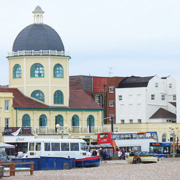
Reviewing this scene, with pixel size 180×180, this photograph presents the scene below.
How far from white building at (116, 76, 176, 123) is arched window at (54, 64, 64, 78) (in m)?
21.9

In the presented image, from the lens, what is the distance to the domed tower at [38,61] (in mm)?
86125

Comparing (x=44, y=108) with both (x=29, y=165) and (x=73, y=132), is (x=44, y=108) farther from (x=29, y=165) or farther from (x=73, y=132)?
(x=29, y=165)

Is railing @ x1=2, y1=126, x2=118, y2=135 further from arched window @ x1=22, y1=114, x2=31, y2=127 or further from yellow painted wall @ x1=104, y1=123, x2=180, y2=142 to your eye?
yellow painted wall @ x1=104, y1=123, x2=180, y2=142

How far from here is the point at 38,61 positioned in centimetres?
8625

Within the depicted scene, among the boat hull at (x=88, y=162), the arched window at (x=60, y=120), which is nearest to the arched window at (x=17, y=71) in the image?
the arched window at (x=60, y=120)

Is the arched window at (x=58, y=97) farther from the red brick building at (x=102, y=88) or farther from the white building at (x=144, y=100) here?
the white building at (x=144, y=100)

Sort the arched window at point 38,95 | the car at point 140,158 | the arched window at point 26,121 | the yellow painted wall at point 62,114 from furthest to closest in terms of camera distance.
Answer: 1. the arched window at point 38,95
2. the yellow painted wall at point 62,114
3. the arched window at point 26,121
4. the car at point 140,158

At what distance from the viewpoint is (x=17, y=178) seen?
4350 cm

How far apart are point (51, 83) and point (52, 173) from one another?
40.0 m

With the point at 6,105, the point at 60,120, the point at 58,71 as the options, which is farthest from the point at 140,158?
the point at 58,71

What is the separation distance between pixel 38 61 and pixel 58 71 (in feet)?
9.87

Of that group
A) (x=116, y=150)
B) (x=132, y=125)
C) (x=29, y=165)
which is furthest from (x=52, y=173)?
(x=132, y=125)

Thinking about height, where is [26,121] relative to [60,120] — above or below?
below

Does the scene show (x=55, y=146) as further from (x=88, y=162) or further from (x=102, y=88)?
(x=102, y=88)
